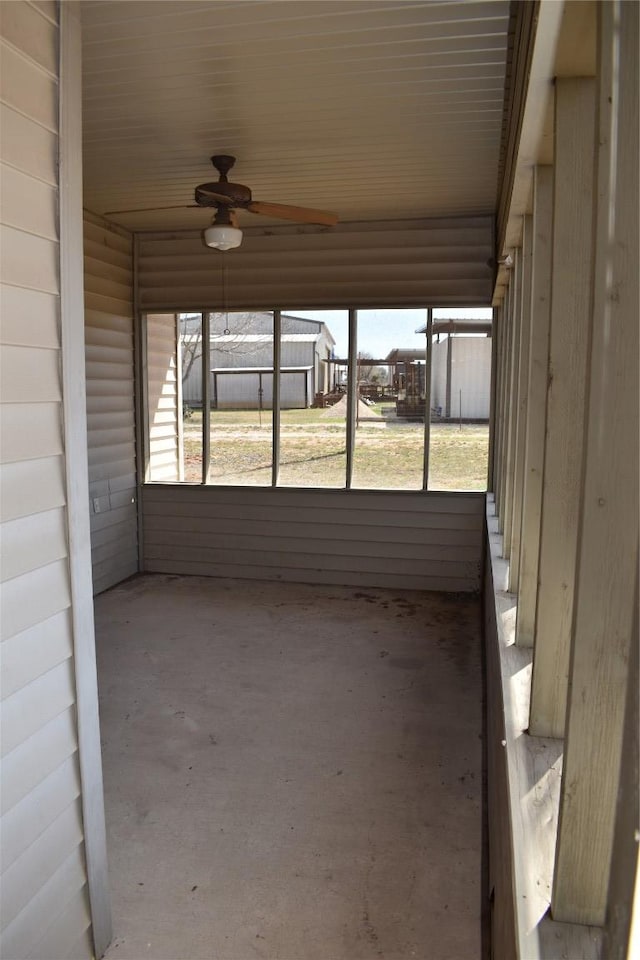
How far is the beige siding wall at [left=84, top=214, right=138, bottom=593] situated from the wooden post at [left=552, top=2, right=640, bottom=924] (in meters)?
5.07

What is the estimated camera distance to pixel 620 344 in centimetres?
92

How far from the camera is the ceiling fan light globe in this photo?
385 centimetres

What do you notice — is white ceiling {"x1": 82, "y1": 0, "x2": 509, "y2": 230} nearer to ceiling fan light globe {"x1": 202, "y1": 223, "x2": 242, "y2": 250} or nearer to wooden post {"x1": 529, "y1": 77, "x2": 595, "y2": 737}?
ceiling fan light globe {"x1": 202, "y1": 223, "x2": 242, "y2": 250}

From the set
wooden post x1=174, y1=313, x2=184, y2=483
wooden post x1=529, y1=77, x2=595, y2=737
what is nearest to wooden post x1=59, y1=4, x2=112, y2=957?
wooden post x1=529, y1=77, x2=595, y2=737

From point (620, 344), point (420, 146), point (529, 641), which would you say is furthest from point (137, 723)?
point (420, 146)

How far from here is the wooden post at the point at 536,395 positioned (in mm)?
2020

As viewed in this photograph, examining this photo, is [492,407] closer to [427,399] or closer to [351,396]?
[427,399]

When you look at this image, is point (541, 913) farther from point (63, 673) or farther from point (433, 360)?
point (433, 360)

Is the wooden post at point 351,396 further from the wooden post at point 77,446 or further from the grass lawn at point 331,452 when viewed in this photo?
the wooden post at point 77,446

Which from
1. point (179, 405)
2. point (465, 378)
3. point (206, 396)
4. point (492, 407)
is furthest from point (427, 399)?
point (179, 405)

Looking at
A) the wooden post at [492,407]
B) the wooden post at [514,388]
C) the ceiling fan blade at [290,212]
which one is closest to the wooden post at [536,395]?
the wooden post at [514,388]

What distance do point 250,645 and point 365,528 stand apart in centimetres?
172

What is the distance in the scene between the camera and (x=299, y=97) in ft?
10.9

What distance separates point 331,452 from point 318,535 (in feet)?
2.46
